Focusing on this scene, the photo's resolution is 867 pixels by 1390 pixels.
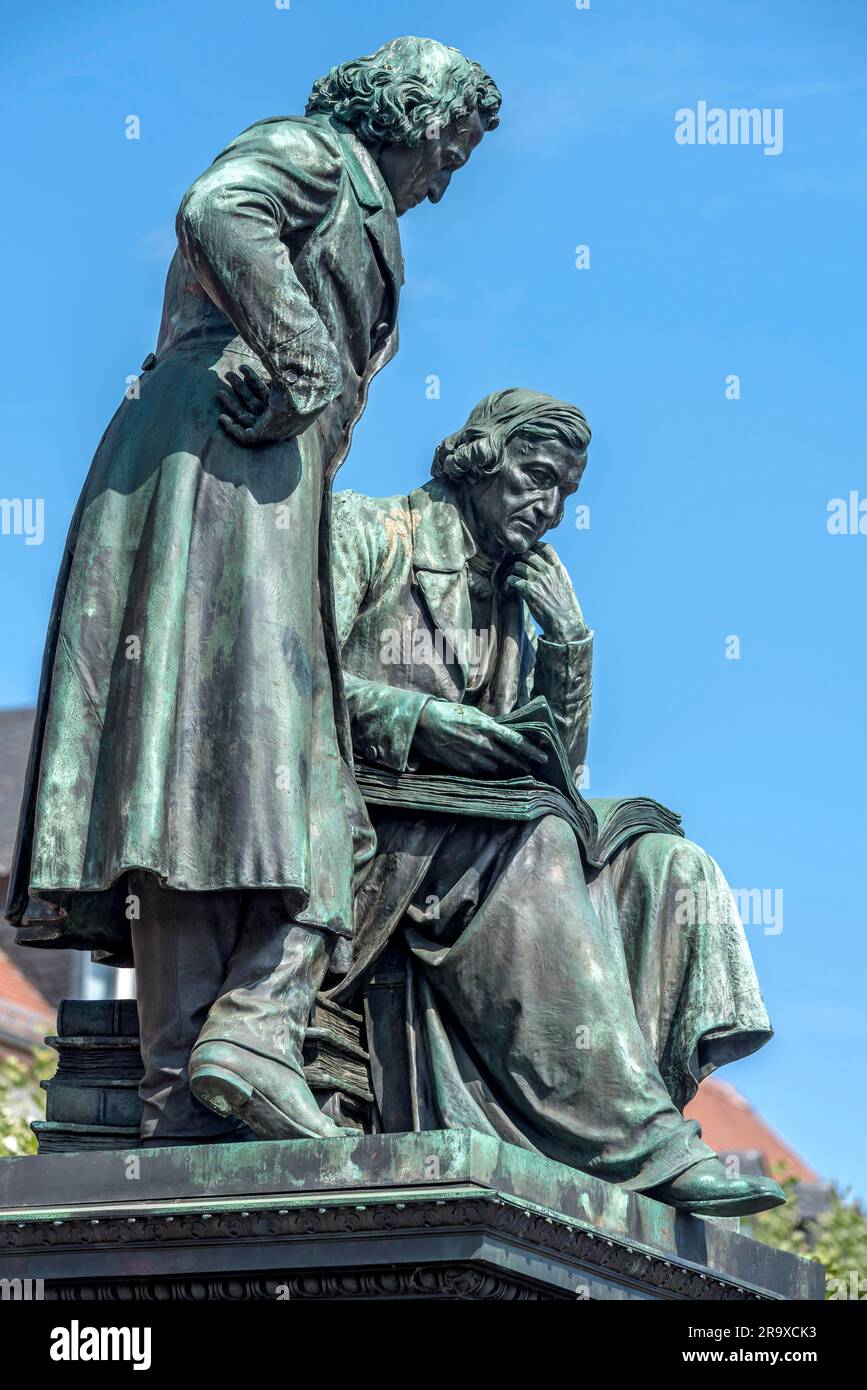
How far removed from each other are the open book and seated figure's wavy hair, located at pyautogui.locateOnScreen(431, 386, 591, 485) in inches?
38.2

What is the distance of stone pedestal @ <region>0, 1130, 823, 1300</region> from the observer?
629cm

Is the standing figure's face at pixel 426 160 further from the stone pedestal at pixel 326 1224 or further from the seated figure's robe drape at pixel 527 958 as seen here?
the stone pedestal at pixel 326 1224

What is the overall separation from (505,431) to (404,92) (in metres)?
1.17

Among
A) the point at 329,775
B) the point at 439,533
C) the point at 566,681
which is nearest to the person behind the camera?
the point at 329,775

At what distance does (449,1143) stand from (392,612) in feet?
7.54

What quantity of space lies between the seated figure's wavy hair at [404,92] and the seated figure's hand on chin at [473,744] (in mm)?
1679

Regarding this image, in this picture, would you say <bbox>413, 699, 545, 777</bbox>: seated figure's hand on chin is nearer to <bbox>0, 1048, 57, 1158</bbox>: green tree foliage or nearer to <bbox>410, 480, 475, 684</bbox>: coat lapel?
<bbox>410, 480, 475, 684</bbox>: coat lapel

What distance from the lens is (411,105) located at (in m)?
7.71

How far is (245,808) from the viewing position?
6895mm

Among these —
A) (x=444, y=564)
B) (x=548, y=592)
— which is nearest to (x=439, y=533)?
(x=444, y=564)

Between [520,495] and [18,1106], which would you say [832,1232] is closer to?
[18,1106]

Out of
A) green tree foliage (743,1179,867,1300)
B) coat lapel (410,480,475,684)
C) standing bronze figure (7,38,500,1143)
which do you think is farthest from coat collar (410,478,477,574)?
green tree foliage (743,1179,867,1300)

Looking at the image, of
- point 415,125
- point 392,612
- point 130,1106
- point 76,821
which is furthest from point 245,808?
point 415,125
